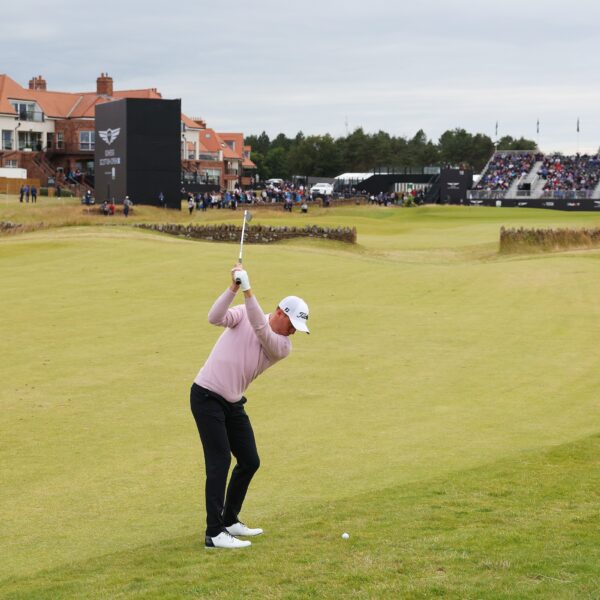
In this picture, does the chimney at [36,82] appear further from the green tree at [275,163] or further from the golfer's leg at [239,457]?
the golfer's leg at [239,457]

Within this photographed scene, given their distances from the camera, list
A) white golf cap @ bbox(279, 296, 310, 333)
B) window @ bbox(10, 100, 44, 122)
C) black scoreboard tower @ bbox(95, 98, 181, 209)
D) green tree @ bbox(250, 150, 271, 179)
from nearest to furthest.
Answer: white golf cap @ bbox(279, 296, 310, 333), black scoreboard tower @ bbox(95, 98, 181, 209), window @ bbox(10, 100, 44, 122), green tree @ bbox(250, 150, 271, 179)

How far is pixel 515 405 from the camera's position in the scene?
56.2ft

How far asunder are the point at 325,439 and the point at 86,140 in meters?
92.5

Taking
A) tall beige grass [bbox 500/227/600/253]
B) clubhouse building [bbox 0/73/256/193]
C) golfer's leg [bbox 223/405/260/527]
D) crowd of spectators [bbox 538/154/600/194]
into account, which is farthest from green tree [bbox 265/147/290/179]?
golfer's leg [bbox 223/405/260/527]

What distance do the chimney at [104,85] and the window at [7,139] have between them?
36.3 feet

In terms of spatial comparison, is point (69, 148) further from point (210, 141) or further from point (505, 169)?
point (505, 169)

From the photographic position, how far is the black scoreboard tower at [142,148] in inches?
2704

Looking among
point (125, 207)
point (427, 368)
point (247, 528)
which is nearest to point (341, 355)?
point (427, 368)

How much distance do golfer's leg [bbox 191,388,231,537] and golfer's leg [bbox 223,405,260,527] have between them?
0.56 ft

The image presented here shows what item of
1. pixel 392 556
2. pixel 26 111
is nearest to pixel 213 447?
pixel 392 556

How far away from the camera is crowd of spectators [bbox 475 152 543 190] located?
Result: 354 ft

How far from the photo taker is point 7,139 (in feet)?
329

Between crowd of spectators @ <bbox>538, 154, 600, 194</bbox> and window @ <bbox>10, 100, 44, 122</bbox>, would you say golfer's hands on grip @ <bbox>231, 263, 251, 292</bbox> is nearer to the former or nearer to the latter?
crowd of spectators @ <bbox>538, 154, 600, 194</bbox>

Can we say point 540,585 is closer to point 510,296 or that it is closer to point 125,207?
point 510,296
